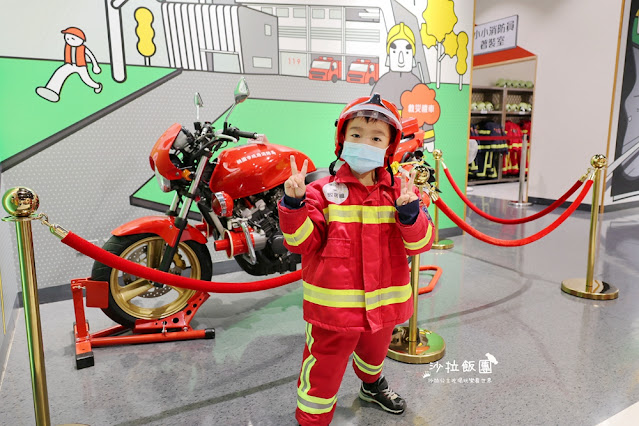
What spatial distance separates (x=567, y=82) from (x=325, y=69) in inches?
174

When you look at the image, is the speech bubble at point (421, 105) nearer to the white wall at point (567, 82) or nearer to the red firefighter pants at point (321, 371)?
the white wall at point (567, 82)

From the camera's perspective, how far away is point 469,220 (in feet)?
19.9

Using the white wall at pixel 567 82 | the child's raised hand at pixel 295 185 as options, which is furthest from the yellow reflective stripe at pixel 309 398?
the white wall at pixel 567 82

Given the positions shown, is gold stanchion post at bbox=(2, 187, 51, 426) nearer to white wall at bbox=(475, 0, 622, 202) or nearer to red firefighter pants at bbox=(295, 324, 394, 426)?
red firefighter pants at bbox=(295, 324, 394, 426)

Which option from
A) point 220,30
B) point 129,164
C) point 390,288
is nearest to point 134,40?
point 220,30

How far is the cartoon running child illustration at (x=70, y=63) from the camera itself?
3104 mm

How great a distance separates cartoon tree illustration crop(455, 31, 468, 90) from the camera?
486cm

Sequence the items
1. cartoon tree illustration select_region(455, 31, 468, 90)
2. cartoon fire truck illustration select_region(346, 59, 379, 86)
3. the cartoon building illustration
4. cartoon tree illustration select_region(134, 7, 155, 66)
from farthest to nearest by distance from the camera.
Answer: cartoon tree illustration select_region(455, 31, 468, 90) → cartoon fire truck illustration select_region(346, 59, 379, 86) → the cartoon building illustration → cartoon tree illustration select_region(134, 7, 155, 66)

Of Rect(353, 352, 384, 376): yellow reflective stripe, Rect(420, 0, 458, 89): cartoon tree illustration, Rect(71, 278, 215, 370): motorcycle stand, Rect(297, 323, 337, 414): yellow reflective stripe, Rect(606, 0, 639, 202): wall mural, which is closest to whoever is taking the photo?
Rect(297, 323, 337, 414): yellow reflective stripe

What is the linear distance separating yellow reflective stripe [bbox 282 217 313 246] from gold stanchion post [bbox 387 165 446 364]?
3.21 feet

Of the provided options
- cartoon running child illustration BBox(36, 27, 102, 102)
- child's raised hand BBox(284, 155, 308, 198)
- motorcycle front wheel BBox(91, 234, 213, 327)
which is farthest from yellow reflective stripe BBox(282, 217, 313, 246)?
cartoon running child illustration BBox(36, 27, 102, 102)

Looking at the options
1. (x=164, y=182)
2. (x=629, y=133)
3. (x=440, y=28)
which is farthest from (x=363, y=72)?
(x=629, y=133)

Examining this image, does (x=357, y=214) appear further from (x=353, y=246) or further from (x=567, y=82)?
(x=567, y=82)

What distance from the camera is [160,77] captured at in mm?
3494
